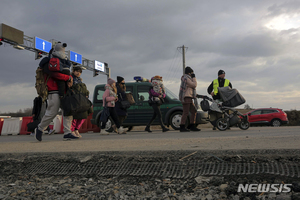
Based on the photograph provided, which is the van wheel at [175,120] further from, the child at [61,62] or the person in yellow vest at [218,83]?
the child at [61,62]

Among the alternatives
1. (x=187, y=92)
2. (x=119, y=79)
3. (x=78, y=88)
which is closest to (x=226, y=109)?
(x=187, y=92)

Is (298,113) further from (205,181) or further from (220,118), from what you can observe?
(205,181)

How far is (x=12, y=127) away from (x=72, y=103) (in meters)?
9.87

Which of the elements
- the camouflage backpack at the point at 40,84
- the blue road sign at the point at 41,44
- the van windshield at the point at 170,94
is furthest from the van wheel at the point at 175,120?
the blue road sign at the point at 41,44

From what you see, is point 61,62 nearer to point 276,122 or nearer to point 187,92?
point 187,92

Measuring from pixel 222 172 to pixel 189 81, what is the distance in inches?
230

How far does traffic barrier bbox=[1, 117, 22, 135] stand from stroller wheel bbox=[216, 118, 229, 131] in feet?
33.0

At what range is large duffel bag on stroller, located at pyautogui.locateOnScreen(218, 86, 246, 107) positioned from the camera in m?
8.52

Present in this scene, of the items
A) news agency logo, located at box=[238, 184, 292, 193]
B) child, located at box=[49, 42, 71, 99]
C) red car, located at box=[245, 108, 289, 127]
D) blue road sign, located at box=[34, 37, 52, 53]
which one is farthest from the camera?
blue road sign, located at box=[34, 37, 52, 53]

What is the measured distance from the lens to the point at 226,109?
8523 mm

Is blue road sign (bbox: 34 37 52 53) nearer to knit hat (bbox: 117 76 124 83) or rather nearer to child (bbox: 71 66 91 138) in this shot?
knit hat (bbox: 117 76 124 83)

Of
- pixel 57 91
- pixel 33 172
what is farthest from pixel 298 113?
pixel 33 172

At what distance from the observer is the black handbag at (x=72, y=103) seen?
554 cm

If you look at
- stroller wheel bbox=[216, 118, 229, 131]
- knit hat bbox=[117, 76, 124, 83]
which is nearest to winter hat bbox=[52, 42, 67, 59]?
knit hat bbox=[117, 76, 124, 83]
